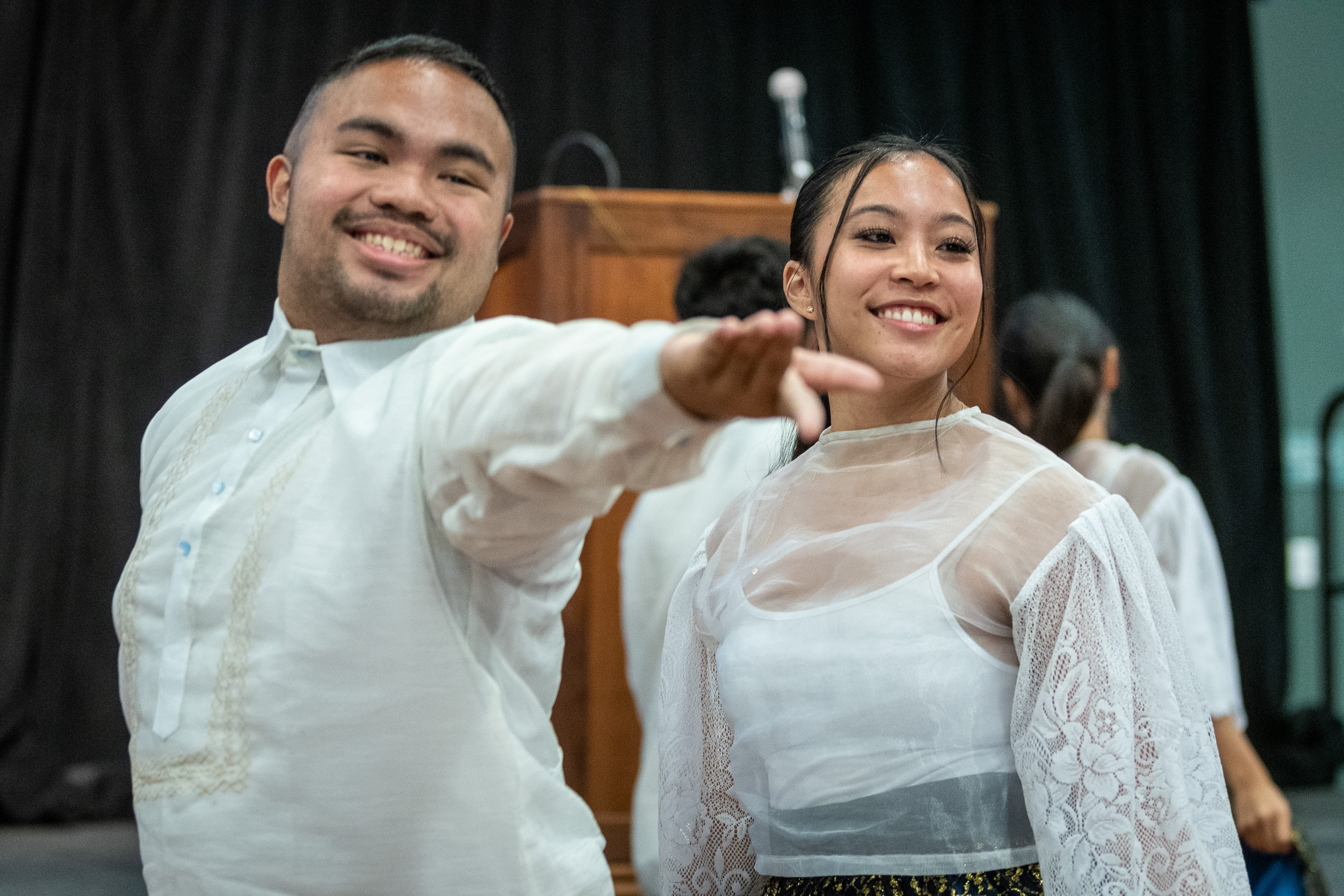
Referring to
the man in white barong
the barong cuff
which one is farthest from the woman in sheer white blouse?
the barong cuff

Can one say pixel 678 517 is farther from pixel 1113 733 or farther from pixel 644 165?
pixel 644 165

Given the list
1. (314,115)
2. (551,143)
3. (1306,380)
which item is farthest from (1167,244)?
(314,115)

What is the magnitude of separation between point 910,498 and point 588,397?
537mm

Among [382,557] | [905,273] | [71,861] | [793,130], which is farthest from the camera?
[793,130]

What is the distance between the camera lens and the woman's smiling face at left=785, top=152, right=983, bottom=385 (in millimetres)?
1189

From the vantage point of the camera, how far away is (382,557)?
93 centimetres

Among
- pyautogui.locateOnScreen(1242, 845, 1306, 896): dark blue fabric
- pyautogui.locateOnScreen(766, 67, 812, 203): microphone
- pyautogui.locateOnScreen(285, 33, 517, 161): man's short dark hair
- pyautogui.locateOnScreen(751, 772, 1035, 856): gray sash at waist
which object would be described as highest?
pyautogui.locateOnScreen(766, 67, 812, 203): microphone

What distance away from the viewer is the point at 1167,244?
4410 millimetres

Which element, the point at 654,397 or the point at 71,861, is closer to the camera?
the point at 654,397

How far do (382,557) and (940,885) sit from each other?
0.59 meters

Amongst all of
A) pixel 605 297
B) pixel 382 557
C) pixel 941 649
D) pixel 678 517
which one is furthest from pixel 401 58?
pixel 605 297

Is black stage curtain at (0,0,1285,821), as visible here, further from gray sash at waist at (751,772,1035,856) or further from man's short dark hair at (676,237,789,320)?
gray sash at waist at (751,772,1035,856)

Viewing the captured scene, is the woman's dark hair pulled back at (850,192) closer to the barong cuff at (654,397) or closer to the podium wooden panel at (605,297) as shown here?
the barong cuff at (654,397)

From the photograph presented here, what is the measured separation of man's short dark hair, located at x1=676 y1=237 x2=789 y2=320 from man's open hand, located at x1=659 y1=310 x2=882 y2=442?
109cm
